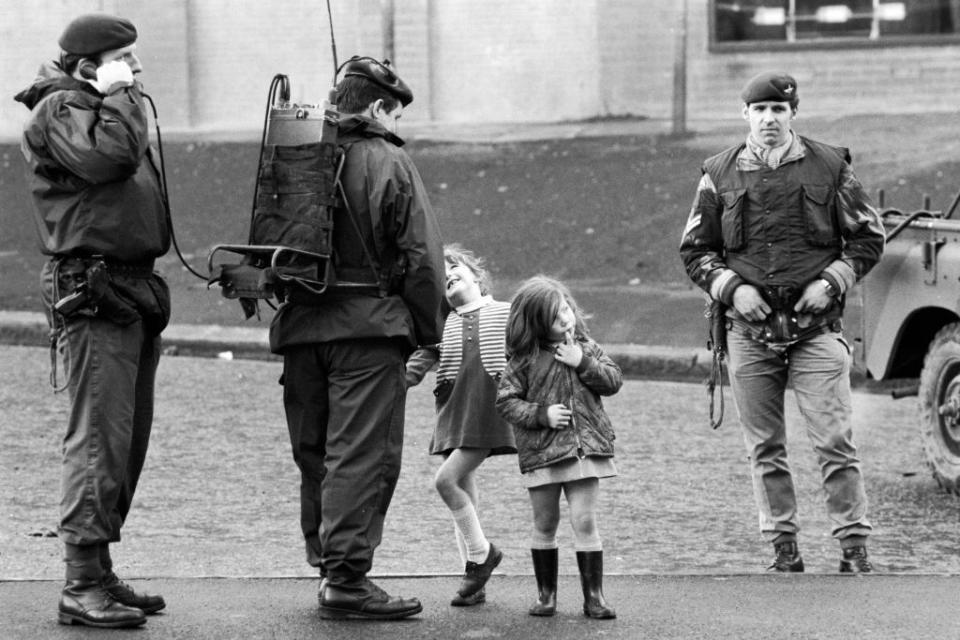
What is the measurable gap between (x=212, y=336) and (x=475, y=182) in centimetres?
498

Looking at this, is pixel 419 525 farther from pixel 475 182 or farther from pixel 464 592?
pixel 475 182

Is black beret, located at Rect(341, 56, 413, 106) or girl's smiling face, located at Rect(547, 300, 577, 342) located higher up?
black beret, located at Rect(341, 56, 413, 106)

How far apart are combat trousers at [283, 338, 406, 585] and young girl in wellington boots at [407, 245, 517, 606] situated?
12.1 inches

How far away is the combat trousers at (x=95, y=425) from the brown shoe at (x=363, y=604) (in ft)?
2.36

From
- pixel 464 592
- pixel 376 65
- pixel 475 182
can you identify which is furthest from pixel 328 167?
pixel 475 182

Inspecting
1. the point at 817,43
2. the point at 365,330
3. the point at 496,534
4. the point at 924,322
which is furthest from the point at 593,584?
the point at 817,43

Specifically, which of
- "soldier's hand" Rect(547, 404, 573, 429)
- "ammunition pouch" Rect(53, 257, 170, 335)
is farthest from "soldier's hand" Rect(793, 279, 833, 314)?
"ammunition pouch" Rect(53, 257, 170, 335)

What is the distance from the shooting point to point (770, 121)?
250 inches

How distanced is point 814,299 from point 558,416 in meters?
1.46

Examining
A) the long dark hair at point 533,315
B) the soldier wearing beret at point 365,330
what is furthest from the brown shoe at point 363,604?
the long dark hair at point 533,315

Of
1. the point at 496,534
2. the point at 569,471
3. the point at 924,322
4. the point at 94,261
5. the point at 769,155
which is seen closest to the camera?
the point at 94,261

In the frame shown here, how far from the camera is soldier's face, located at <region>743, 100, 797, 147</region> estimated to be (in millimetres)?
6359

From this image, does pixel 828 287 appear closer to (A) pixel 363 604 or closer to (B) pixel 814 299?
(B) pixel 814 299

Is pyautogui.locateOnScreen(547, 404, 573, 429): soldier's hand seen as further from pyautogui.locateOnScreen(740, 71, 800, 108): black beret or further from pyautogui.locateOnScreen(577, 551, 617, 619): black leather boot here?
pyautogui.locateOnScreen(740, 71, 800, 108): black beret
